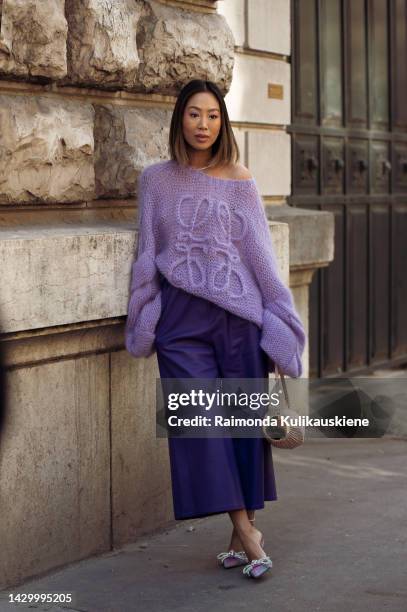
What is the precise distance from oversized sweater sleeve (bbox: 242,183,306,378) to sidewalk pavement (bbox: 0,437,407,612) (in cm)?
76

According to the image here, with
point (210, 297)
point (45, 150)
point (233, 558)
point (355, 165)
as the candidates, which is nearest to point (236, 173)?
point (210, 297)

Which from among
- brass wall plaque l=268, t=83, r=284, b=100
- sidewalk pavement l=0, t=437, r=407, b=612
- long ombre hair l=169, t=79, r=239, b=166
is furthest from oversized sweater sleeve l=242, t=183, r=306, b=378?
brass wall plaque l=268, t=83, r=284, b=100

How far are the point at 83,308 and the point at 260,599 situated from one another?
122 centimetres

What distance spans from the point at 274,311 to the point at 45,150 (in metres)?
1.03

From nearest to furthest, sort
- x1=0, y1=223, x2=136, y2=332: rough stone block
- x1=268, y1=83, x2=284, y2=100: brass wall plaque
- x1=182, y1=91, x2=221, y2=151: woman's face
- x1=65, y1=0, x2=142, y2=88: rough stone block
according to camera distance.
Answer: x1=0, y1=223, x2=136, y2=332: rough stone block → x1=182, y1=91, x2=221, y2=151: woman's face → x1=65, y1=0, x2=142, y2=88: rough stone block → x1=268, y1=83, x2=284, y2=100: brass wall plaque

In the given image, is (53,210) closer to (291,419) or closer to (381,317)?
(291,419)

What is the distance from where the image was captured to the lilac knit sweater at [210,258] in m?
4.62

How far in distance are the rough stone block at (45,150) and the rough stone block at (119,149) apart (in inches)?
3.6

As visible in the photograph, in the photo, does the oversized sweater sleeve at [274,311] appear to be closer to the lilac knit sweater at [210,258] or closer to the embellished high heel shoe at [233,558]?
the lilac knit sweater at [210,258]

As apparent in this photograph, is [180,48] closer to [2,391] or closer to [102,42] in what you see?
[102,42]

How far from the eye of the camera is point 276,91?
270 inches

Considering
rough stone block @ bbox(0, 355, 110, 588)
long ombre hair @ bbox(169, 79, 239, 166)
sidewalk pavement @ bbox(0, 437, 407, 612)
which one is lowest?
sidewalk pavement @ bbox(0, 437, 407, 612)

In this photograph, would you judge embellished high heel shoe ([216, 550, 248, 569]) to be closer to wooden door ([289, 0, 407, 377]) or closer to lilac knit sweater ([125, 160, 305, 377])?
lilac knit sweater ([125, 160, 305, 377])

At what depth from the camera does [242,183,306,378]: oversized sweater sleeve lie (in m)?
4.62
